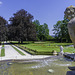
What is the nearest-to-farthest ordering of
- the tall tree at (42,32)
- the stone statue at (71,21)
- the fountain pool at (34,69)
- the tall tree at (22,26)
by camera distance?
the stone statue at (71,21)
the fountain pool at (34,69)
the tall tree at (22,26)
the tall tree at (42,32)

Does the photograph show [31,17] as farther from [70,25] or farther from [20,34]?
[70,25]

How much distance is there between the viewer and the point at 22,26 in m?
42.8

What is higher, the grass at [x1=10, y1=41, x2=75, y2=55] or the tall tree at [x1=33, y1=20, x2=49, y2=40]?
the tall tree at [x1=33, y1=20, x2=49, y2=40]

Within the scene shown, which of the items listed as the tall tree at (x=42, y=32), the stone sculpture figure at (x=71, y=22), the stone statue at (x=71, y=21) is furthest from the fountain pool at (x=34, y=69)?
the tall tree at (x=42, y=32)

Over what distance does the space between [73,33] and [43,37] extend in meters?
71.4

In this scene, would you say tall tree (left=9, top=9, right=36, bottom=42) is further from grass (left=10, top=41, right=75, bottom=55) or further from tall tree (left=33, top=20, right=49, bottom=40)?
tall tree (left=33, top=20, right=49, bottom=40)

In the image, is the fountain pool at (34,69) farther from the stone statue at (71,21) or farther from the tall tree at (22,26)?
the tall tree at (22,26)

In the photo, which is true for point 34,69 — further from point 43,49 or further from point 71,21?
point 43,49

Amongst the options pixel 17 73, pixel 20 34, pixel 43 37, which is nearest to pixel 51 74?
pixel 17 73

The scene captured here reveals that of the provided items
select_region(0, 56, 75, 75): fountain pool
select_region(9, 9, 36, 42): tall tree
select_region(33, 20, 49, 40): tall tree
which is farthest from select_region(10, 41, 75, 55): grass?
select_region(33, 20, 49, 40): tall tree

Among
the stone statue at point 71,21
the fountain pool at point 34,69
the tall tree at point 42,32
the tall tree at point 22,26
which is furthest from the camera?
the tall tree at point 42,32

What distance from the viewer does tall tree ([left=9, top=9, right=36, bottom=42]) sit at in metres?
42.1

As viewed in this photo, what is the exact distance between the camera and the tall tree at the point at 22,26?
4209cm

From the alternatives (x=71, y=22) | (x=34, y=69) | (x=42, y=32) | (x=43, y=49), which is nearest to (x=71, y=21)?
(x=71, y=22)
